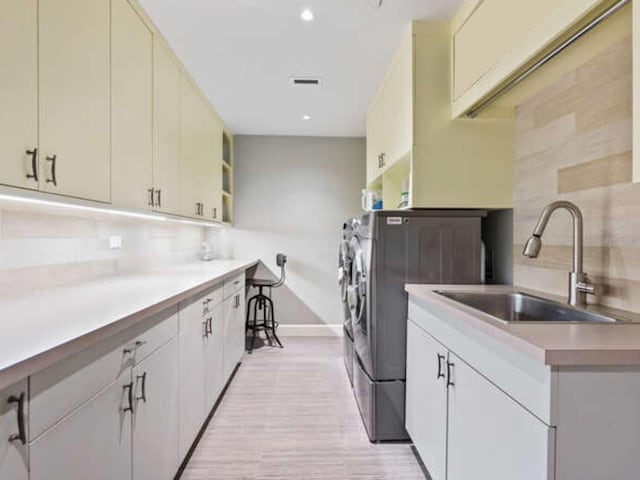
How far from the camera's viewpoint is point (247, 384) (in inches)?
113

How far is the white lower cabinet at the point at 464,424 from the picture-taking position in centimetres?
92

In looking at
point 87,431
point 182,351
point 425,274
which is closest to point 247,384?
point 182,351

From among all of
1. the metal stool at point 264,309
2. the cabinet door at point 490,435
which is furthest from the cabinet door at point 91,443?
the metal stool at point 264,309

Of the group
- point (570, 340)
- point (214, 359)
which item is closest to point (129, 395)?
point (214, 359)

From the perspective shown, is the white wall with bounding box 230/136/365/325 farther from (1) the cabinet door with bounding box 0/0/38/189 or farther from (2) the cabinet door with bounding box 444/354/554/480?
(1) the cabinet door with bounding box 0/0/38/189

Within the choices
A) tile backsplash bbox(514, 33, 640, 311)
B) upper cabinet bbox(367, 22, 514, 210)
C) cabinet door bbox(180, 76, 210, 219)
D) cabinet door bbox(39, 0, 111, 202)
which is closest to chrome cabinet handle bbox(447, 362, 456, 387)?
tile backsplash bbox(514, 33, 640, 311)

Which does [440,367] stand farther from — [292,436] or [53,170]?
[53,170]

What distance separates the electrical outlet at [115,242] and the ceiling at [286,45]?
51.0 inches

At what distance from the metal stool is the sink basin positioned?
92.4 inches

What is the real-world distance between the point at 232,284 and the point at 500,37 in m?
2.39

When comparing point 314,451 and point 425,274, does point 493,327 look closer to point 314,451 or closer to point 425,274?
point 425,274

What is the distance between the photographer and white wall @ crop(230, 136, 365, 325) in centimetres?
427

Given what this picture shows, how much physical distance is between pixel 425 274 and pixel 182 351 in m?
1.37

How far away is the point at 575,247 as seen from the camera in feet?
4.47
